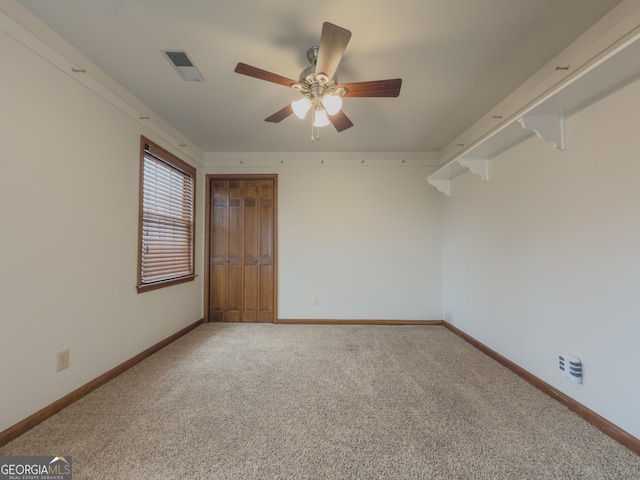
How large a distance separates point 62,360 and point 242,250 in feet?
7.13

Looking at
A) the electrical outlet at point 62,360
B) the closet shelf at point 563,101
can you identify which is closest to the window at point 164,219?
the electrical outlet at point 62,360

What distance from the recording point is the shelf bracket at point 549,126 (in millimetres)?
1731

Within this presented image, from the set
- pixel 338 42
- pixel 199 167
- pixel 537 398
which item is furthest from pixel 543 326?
pixel 199 167

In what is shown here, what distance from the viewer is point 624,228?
1.41m

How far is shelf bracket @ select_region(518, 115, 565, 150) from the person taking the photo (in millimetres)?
1731

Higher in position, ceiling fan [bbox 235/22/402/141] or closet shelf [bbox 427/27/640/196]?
ceiling fan [bbox 235/22/402/141]

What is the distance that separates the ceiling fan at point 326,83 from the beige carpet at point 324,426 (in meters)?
2.04

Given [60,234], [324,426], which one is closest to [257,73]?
[60,234]

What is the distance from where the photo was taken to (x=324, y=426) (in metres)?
1.54

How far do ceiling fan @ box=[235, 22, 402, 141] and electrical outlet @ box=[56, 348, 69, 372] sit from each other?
2.14 meters

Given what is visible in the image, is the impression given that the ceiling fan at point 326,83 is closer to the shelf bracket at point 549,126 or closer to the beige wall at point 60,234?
the shelf bracket at point 549,126

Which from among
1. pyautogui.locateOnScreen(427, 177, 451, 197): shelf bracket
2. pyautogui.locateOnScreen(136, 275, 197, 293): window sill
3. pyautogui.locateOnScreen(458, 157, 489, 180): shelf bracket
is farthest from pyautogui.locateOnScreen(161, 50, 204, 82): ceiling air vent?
pyautogui.locateOnScreen(427, 177, 451, 197): shelf bracket

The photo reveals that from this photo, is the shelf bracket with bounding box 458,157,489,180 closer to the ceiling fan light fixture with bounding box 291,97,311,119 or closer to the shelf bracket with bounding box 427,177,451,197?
the shelf bracket with bounding box 427,177,451,197

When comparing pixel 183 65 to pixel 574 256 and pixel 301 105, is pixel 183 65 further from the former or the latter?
pixel 574 256
